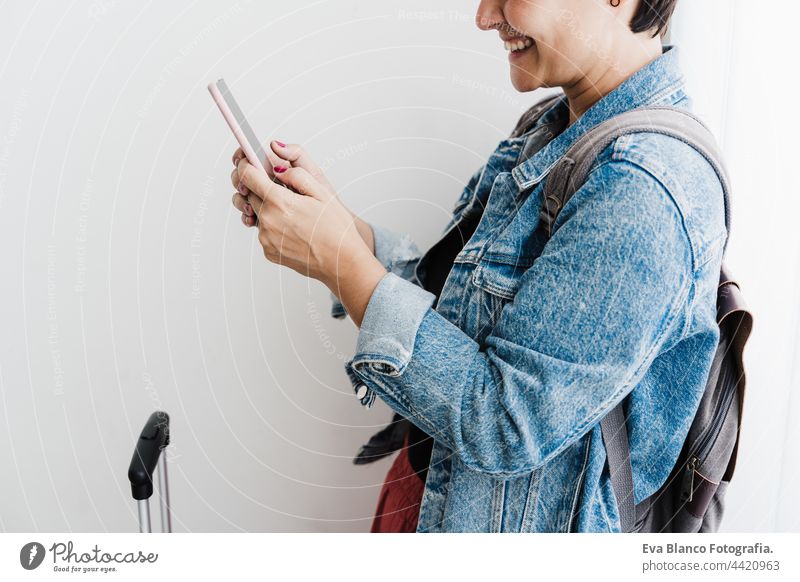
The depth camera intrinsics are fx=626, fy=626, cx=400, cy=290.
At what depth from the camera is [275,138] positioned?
2.26 feet

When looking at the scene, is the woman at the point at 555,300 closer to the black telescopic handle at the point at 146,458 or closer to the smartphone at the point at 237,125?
the smartphone at the point at 237,125

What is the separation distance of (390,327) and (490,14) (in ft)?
0.86

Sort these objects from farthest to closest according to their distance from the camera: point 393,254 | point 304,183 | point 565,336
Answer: point 393,254 → point 304,183 → point 565,336

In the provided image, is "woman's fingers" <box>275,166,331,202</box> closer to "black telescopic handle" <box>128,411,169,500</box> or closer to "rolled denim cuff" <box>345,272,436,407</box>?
"rolled denim cuff" <box>345,272,436,407</box>

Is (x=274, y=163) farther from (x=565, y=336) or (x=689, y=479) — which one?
(x=689, y=479)

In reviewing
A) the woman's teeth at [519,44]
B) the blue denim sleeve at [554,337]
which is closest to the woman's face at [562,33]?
the woman's teeth at [519,44]

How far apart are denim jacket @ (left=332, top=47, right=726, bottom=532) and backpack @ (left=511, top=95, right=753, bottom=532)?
0.04ft

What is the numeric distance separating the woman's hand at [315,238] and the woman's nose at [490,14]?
0.19 meters

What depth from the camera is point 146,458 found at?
0.55m

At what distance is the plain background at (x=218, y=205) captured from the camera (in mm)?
620

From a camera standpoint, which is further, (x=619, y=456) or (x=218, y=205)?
(x=218, y=205)

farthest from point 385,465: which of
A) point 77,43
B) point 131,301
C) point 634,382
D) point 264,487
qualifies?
point 77,43

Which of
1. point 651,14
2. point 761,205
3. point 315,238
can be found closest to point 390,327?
point 315,238

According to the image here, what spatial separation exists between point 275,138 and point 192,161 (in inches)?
3.6
